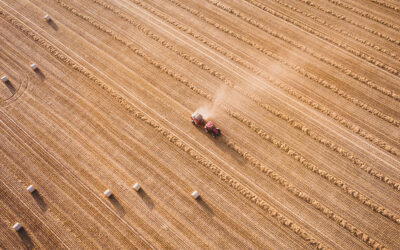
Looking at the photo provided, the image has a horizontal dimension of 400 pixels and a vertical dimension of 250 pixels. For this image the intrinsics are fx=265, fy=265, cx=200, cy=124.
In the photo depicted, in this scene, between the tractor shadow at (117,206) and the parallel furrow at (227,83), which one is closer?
the tractor shadow at (117,206)

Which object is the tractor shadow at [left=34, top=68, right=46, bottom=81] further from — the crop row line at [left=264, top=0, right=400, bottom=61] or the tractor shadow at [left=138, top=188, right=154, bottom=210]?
the crop row line at [left=264, top=0, right=400, bottom=61]

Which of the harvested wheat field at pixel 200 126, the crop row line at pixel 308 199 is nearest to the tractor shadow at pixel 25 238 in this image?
the harvested wheat field at pixel 200 126

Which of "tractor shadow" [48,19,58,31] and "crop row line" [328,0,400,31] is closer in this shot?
"crop row line" [328,0,400,31]

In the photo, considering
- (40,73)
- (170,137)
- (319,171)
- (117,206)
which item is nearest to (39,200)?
(117,206)

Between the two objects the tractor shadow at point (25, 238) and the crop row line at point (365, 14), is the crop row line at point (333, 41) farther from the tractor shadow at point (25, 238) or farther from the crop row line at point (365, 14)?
the tractor shadow at point (25, 238)

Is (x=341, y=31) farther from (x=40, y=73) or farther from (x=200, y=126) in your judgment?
(x=40, y=73)

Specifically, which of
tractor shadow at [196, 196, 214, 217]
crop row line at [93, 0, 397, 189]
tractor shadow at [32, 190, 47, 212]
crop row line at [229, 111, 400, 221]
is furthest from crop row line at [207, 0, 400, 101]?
tractor shadow at [32, 190, 47, 212]
